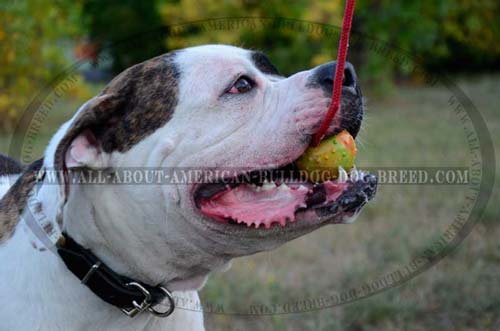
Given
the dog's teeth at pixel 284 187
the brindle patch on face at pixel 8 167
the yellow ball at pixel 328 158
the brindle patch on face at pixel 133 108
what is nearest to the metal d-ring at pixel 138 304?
the brindle patch on face at pixel 133 108

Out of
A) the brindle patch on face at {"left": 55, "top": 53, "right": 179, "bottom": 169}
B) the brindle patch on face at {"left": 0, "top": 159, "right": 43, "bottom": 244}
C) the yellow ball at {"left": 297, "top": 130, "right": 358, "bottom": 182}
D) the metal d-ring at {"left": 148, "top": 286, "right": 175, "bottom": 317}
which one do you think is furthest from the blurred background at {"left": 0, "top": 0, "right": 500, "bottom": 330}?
the brindle patch on face at {"left": 0, "top": 159, "right": 43, "bottom": 244}

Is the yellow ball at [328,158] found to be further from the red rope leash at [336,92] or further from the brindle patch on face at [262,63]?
the brindle patch on face at [262,63]

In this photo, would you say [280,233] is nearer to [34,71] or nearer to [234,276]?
[234,276]

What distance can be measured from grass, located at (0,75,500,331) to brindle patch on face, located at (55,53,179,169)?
0.78 metres

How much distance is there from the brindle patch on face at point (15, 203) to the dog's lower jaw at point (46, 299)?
0.11 meters

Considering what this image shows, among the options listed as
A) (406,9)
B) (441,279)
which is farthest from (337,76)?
(406,9)

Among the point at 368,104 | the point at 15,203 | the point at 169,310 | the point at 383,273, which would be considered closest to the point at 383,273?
the point at 383,273

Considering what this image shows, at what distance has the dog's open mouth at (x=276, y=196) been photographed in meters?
2.14

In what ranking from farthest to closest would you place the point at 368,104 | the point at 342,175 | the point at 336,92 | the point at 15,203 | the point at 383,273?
the point at 368,104 < the point at 383,273 < the point at 15,203 < the point at 342,175 < the point at 336,92

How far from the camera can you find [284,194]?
7.11 ft

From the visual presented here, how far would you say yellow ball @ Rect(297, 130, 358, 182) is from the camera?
2189 mm

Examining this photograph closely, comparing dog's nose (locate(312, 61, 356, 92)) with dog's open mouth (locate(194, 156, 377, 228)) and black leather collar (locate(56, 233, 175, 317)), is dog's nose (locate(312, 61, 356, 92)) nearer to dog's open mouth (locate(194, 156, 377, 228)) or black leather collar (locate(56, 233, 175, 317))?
dog's open mouth (locate(194, 156, 377, 228))

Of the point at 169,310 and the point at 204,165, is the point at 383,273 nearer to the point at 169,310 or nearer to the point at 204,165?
the point at 169,310

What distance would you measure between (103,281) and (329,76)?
1.04 m
